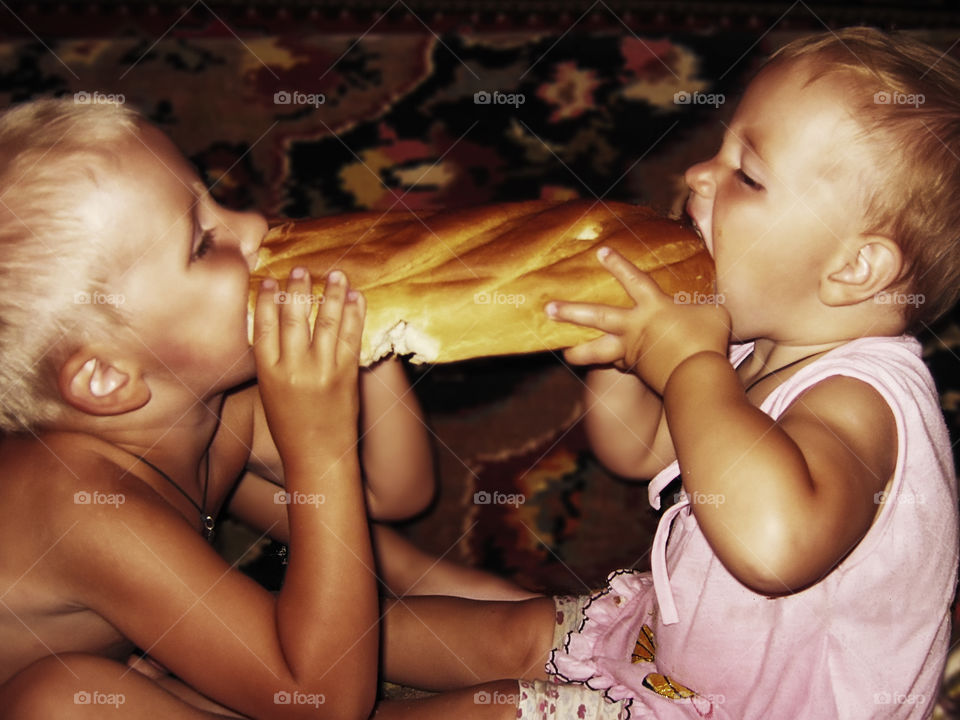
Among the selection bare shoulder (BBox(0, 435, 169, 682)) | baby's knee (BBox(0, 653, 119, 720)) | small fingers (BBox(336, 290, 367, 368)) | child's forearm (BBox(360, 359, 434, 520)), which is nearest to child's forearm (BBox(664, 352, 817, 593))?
small fingers (BBox(336, 290, 367, 368))

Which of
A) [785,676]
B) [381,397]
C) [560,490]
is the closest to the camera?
[785,676]

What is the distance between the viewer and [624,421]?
48.8 inches

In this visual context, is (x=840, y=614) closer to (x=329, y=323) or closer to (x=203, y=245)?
(x=329, y=323)

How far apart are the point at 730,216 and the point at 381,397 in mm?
615

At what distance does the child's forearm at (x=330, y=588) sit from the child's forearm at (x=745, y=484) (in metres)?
0.41

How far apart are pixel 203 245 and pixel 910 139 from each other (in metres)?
0.85

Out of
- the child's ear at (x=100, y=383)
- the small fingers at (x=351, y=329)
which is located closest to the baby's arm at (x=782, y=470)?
the small fingers at (x=351, y=329)

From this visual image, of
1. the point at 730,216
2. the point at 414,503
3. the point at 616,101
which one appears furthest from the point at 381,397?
the point at 616,101

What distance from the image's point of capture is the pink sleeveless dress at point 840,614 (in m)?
0.92

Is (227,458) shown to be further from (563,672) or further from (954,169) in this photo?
(954,169)

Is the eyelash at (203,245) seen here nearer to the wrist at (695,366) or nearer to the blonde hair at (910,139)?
the wrist at (695,366)

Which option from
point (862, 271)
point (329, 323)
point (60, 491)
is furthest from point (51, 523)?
Result: point (862, 271)

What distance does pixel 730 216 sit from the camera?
97 cm

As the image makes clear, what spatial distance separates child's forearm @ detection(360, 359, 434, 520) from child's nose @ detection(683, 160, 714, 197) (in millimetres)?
538
